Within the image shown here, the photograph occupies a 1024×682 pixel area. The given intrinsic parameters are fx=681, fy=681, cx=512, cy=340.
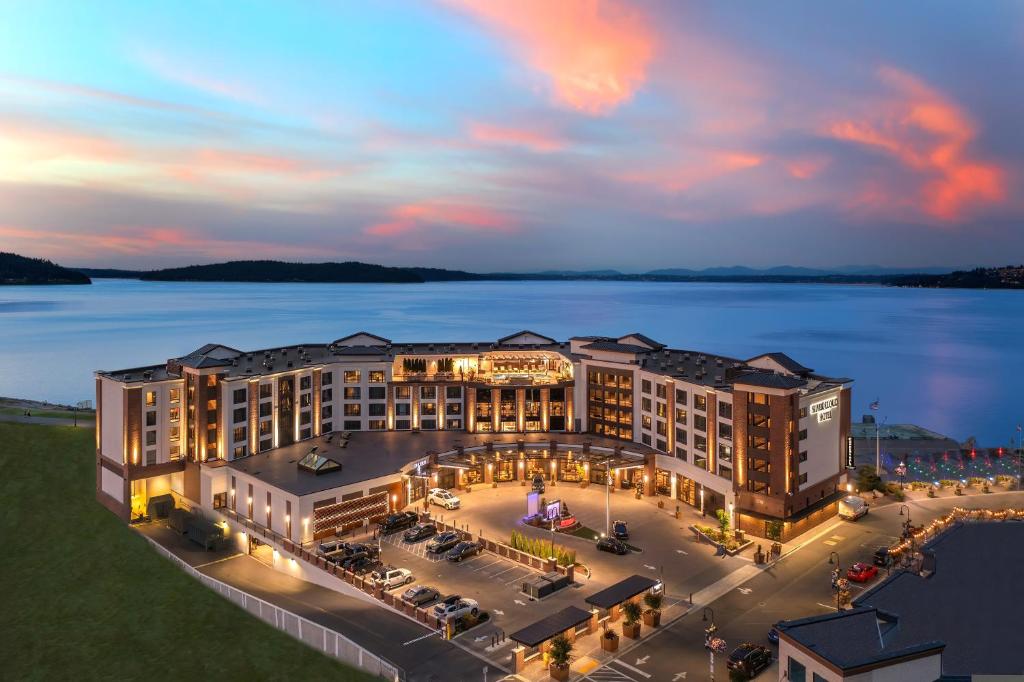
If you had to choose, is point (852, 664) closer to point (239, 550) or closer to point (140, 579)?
point (239, 550)

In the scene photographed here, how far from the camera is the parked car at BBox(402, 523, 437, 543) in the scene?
58.3m

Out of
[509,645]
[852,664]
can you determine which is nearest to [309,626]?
[509,645]

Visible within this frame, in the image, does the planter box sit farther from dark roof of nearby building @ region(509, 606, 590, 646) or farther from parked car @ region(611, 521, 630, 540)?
parked car @ region(611, 521, 630, 540)

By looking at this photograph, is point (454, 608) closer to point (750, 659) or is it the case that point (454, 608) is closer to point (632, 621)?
point (632, 621)

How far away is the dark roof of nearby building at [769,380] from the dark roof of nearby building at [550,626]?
87.7 feet

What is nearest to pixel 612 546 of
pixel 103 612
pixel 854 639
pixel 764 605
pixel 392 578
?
pixel 764 605

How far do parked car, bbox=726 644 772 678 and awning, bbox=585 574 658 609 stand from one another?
7.15m

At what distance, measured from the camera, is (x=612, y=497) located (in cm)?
6944

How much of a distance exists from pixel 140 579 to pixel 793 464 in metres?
56.3

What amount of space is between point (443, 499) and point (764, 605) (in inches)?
1225

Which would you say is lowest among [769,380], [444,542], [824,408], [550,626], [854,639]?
[444,542]

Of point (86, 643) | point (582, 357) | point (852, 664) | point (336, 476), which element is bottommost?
point (86, 643)

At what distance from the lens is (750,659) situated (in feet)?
124

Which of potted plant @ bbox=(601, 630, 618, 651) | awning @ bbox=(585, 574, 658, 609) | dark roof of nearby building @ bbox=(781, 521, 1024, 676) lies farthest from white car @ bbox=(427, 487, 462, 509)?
dark roof of nearby building @ bbox=(781, 521, 1024, 676)
